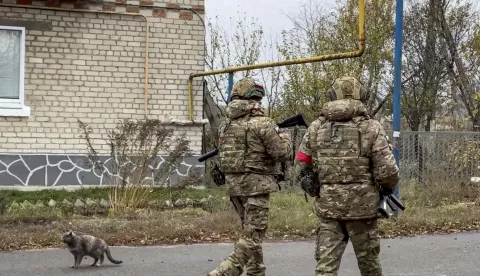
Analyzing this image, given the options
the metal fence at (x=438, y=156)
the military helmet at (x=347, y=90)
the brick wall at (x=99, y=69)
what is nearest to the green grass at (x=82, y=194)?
the brick wall at (x=99, y=69)

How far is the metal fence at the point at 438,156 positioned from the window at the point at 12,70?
5178 millimetres

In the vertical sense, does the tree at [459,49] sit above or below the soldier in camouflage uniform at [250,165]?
above

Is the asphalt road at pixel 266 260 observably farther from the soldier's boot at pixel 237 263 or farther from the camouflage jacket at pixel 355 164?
the camouflage jacket at pixel 355 164

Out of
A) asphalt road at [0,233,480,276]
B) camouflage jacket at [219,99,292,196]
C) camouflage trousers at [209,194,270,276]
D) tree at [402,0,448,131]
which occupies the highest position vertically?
tree at [402,0,448,131]

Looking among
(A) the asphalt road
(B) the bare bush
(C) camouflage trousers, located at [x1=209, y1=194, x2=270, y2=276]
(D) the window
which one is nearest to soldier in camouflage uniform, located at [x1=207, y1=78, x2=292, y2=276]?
(C) camouflage trousers, located at [x1=209, y1=194, x2=270, y2=276]

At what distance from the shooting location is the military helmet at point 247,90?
19.0 ft

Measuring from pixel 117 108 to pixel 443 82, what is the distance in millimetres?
13414

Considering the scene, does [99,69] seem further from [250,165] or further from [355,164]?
[355,164]

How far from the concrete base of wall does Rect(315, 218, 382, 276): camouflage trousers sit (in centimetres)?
725

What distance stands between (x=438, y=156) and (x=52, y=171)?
739cm

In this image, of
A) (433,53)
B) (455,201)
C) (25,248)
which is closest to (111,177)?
(25,248)

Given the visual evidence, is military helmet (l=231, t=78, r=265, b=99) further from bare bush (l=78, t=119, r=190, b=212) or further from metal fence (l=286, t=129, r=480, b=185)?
metal fence (l=286, t=129, r=480, b=185)

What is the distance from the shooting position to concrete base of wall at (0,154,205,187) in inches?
484

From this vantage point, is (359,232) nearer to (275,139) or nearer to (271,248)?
(275,139)
